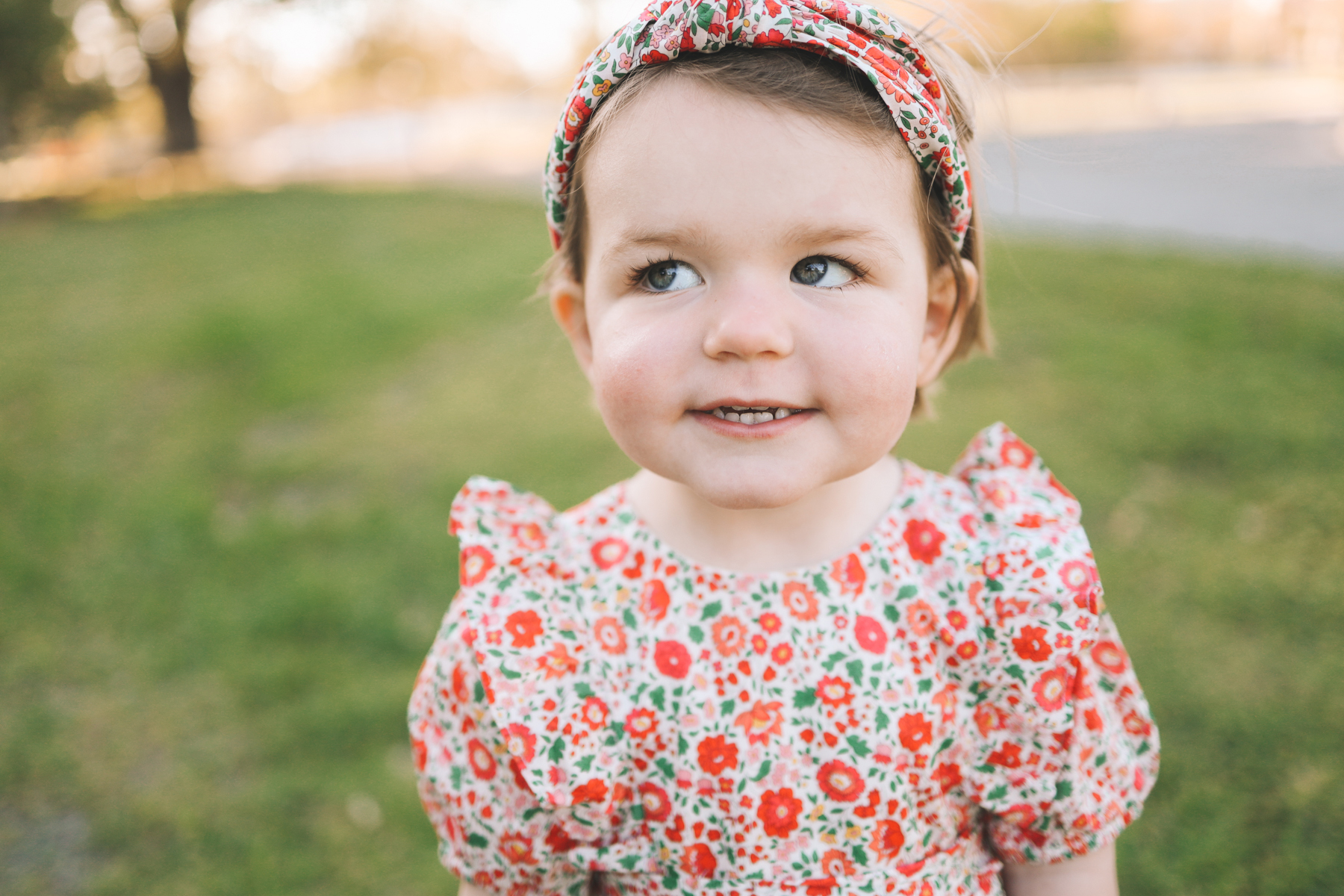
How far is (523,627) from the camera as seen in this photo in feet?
4.58

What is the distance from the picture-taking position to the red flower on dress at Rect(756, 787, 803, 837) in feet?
4.36

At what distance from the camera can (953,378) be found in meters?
5.38

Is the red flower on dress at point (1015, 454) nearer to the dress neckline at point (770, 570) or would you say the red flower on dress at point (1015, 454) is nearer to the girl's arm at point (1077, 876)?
the dress neckline at point (770, 570)

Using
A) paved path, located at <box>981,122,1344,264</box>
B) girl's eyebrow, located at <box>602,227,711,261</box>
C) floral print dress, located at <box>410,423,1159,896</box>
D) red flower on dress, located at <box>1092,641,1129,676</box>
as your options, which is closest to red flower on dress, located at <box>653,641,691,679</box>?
floral print dress, located at <box>410,423,1159,896</box>

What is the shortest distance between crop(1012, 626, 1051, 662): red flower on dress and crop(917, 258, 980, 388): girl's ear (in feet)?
1.30

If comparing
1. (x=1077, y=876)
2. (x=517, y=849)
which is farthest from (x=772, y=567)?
(x=1077, y=876)

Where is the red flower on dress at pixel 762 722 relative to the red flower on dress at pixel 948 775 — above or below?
above

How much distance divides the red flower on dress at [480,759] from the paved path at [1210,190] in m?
5.02

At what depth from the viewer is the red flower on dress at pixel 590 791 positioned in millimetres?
1314

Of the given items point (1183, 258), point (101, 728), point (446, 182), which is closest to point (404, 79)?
point (446, 182)

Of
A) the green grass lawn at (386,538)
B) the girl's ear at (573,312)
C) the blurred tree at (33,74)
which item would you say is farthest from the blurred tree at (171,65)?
the girl's ear at (573,312)

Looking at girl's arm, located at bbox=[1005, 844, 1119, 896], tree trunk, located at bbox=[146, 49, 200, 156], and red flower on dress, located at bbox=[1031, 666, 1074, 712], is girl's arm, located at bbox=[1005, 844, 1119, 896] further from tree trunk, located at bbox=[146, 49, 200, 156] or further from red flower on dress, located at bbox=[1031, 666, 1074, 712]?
tree trunk, located at bbox=[146, 49, 200, 156]

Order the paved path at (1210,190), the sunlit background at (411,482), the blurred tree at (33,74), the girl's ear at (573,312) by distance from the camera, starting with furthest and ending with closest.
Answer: the blurred tree at (33,74) → the paved path at (1210,190) → the sunlit background at (411,482) → the girl's ear at (573,312)

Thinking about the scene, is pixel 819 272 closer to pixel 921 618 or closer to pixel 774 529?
pixel 774 529
